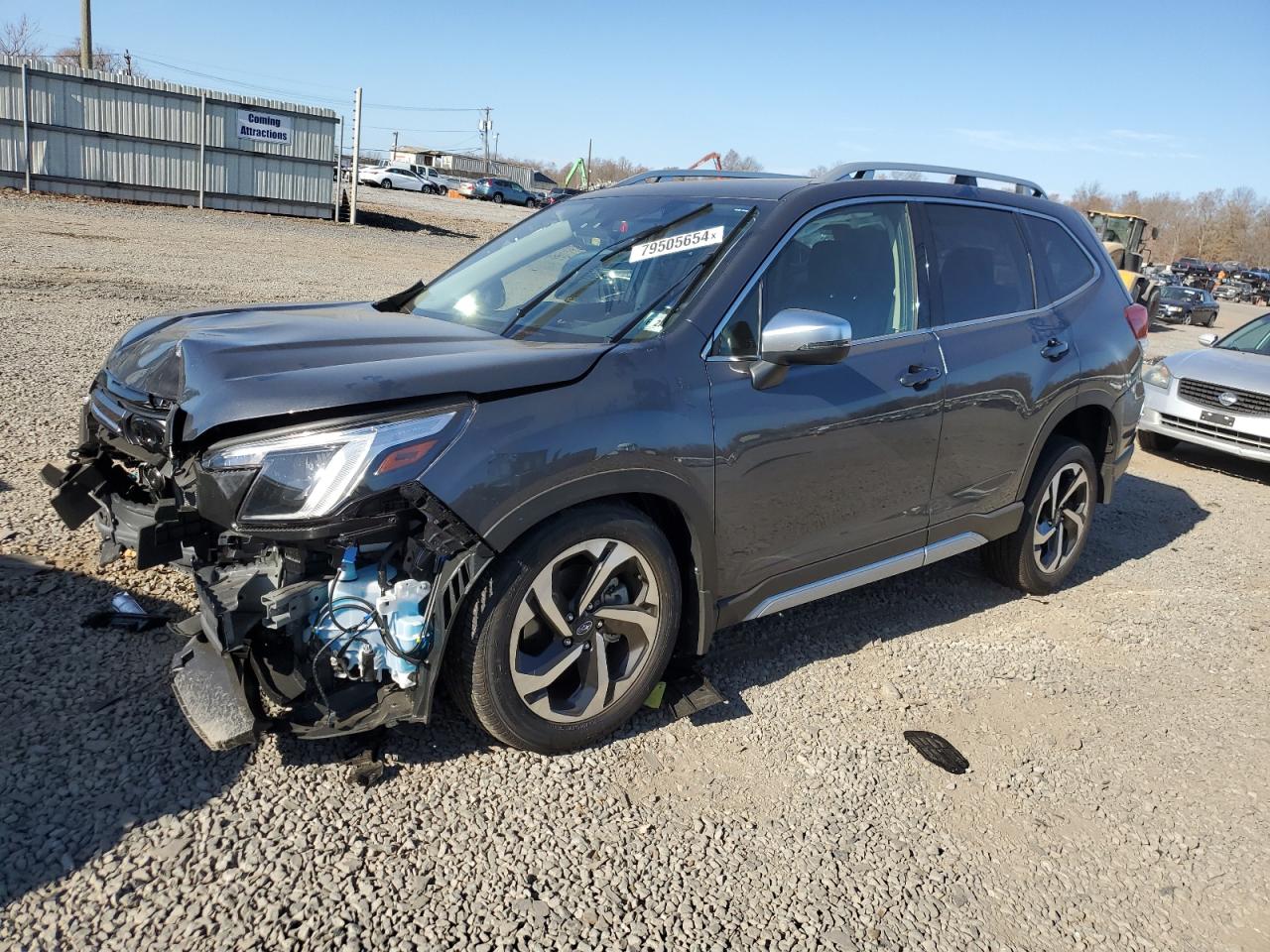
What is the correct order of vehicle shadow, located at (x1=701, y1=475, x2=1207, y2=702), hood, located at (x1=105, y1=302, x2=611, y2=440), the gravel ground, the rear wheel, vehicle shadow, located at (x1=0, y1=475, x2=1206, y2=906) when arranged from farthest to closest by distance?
1. the rear wheel
2. vehicle shadow, located at (x1=701, y1=475, x2=1207, y2=702)
3. hood, located at (x1=105, y1=302, x2=611, y2=440)
4. vehicle shadow, located at (x1=0, y1=475, x2=1206, y2=906)
5. the gravel ground

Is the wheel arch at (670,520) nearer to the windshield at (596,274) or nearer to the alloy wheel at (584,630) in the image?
the alloy wheel at (584,630)

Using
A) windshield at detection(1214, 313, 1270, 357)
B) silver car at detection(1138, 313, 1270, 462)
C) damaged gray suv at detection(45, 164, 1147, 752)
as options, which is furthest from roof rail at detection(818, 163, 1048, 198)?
windshield at detection(1214, 313, 1270, 357)

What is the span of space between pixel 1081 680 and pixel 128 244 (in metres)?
16.7

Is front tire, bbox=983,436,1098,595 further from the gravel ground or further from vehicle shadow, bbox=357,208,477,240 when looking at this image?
vehicle shadow, bbox=357,208,477,240

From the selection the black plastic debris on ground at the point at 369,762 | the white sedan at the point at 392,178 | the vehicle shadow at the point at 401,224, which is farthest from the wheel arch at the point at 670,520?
the white sedan at the point at 392,178

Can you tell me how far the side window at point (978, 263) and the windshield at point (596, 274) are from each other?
110 cm

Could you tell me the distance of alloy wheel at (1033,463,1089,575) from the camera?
515 cm

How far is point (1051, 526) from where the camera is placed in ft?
17.1

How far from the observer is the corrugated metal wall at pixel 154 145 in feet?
72.1

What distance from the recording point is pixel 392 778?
3.07 metres

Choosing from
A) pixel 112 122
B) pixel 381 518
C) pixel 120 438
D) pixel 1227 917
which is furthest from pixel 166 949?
pixel 112 122

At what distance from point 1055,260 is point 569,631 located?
3.45m

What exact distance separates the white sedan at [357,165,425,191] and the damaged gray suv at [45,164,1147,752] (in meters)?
51.3

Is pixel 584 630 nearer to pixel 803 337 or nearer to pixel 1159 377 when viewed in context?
pixel 803 337
